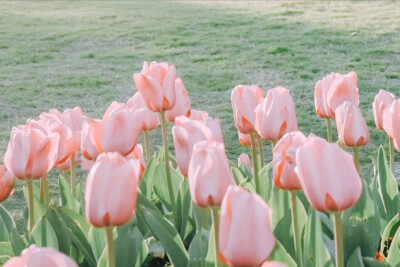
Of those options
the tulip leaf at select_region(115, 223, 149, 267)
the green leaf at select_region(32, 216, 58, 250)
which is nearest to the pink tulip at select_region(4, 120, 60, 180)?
the green leaf at select_region(32, 216, 58, 250)

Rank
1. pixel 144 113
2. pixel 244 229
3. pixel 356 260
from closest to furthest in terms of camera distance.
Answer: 1. pixel 244 229
2. pixel 356 260
3. pixel 144 113

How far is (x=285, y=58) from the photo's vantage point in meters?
7.75

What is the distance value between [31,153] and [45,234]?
184 mm

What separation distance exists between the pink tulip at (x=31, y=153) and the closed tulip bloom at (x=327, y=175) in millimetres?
660

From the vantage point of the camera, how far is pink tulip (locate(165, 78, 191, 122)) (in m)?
2.29

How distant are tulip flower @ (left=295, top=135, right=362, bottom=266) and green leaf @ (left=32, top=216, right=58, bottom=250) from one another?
674 millimetres

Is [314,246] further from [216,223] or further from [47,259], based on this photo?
[47,259]

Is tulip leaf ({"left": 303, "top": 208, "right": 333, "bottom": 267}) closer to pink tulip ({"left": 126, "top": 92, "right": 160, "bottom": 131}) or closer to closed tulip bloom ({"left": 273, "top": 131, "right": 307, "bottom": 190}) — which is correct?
closed tulip bloom ({"left": 273, "top": 131, "right": 307, "bottom": 190})

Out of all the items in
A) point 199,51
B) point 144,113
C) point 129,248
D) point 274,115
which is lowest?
point 199,51

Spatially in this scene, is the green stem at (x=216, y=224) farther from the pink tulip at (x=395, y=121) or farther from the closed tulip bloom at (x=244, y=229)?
the pink tulip at (x=395, y=121)

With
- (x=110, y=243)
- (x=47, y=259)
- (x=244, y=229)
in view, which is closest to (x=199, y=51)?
(x=110, y=243)

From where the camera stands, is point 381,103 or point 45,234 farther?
point 381,103

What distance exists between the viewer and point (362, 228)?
6.41 feet

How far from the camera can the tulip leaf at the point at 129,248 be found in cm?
187
